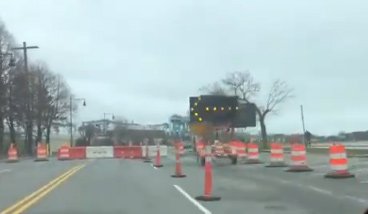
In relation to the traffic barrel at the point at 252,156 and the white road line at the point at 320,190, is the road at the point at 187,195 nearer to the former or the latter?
the white road line at the point at 320,190

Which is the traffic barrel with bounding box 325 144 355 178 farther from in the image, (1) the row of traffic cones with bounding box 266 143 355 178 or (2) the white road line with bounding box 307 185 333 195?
(2) the white road line with bounding box 307 185 333 195

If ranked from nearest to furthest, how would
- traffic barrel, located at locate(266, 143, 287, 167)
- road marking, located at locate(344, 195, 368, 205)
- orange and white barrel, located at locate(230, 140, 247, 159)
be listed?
1. road marking, located at locate(344, 195, 368, 205)
2. traffic barrel, located at locate(266, 143, 287, 167)
3. orange and white barrel, located at locate(230, 140, 247, 159)

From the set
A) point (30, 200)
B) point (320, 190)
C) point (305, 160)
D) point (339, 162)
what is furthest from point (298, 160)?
point (30, 200)

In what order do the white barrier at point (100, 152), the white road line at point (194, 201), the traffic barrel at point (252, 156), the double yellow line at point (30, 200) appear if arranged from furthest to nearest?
the white barrier at point (100, 152) → the traffic barrel at point (252, 156) → the double yellow line at point (30, 200) → the white road line at point (194, 201)

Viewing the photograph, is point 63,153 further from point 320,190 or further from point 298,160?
point 320,190

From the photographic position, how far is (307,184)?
68.1ft

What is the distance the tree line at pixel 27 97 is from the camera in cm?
6575

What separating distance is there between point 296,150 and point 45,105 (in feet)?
201

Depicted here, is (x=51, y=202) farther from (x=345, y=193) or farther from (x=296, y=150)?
(x=296, y=150)

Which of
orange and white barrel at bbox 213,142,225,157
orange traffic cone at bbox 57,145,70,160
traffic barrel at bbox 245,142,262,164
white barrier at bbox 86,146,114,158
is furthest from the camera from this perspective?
white barrier at bbox 86,146,114,158

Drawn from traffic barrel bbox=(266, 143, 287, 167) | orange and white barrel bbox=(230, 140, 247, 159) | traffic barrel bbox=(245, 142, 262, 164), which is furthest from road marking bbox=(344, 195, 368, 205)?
traffic barrel bbox=(245, 142, 262, 164)

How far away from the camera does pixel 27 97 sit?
71.2 metres

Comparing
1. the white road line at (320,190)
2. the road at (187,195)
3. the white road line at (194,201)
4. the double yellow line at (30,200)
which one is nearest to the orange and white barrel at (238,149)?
the road at (187,195)

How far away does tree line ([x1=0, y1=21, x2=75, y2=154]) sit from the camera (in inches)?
2589
